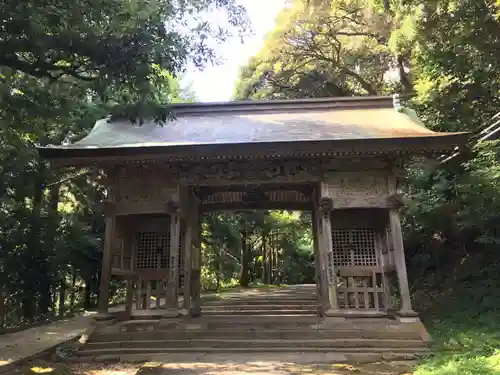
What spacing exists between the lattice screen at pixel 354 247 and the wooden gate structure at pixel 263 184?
3cm

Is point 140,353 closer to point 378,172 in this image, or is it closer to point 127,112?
point 127,112

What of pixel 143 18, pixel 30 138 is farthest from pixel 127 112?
pixel 30 138

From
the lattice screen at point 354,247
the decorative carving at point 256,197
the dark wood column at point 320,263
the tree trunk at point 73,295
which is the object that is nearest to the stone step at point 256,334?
the dark wood column at point 320,263

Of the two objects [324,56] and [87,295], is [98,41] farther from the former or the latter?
[324,56]

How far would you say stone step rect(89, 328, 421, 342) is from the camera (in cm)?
819

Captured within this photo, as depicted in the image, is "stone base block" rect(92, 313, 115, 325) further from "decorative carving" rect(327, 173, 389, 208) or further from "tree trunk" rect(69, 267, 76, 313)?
"tree trunk" rect(69, 267, 76, 313)

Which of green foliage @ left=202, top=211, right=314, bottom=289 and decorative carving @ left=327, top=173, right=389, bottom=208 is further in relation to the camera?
green foliage @ left=202, top=211, right=314, bottom=289

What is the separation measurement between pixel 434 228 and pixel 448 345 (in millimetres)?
5198

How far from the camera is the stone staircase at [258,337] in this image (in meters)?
7.92

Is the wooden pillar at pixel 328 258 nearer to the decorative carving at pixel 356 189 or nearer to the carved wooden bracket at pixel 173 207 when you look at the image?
the decorative carving at pixel 356 189

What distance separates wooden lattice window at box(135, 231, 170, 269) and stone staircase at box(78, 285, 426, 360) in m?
1.74

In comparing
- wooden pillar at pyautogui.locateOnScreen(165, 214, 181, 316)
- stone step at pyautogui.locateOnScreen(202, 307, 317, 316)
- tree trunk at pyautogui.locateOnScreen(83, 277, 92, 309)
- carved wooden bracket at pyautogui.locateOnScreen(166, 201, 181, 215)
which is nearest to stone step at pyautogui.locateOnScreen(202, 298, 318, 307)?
stone step at pyautogui.locateOnScreen(202, 307, 317, 316)

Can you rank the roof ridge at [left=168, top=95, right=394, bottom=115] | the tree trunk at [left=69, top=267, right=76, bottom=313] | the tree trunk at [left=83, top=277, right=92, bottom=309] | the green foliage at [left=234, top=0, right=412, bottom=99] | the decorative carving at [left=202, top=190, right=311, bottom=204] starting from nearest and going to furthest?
the decorative carving at [left=202, top=190, right=311, bottom=204], the roof ridge at [left=168, top=95, right=394, bottom=115], the tree trunk at [left=69, top=267, right=76, bottom=313], the tree trunk at [left=83, top=277, right=92, bottom=309], the green foliage at [left=234, top=0, right=412, bottom=99]

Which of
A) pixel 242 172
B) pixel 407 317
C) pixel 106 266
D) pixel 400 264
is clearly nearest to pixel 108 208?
pixel 106 266
